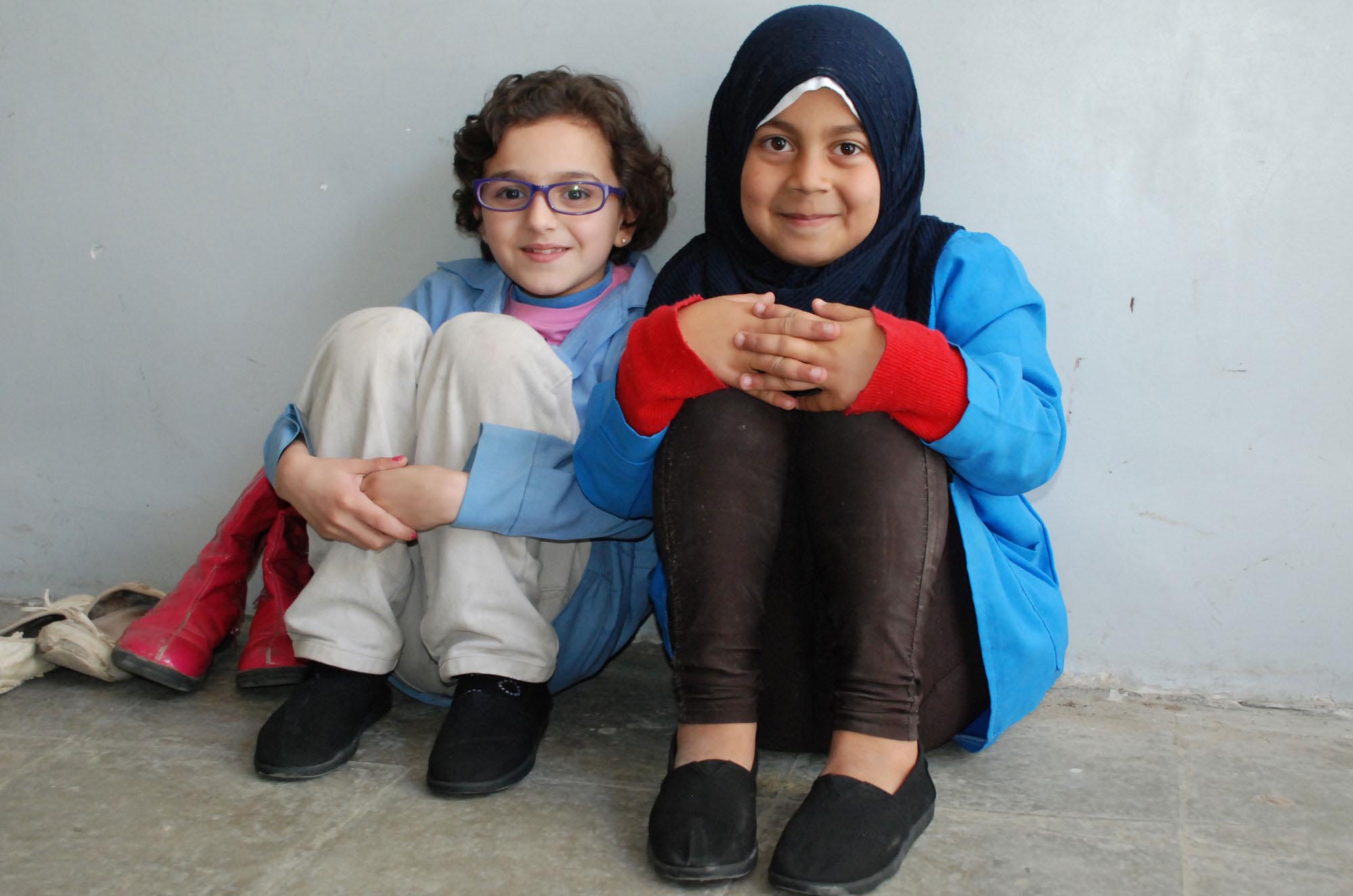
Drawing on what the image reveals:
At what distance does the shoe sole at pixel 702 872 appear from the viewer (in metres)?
1.06

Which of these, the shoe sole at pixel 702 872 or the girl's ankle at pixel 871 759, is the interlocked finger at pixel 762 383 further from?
the shoe sole at pixel 702 872

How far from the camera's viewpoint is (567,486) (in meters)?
1.37

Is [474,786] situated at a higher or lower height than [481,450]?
lower

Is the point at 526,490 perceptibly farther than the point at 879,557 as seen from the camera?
Yes

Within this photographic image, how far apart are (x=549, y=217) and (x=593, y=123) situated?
163mm

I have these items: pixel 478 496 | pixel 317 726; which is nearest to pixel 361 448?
pixel 478 496

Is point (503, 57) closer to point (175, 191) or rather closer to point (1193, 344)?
point (175, 191)

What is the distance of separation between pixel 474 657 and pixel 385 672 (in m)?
0.15

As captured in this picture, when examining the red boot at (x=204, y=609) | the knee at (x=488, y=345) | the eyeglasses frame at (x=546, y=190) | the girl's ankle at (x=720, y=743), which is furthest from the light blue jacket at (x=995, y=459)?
the red boot at (x=204, y=609)

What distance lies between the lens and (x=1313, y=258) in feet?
4.92

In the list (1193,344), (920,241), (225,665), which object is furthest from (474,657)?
(1193,344)

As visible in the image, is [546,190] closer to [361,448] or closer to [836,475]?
[361,448]

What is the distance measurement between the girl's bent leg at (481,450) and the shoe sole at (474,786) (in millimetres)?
121

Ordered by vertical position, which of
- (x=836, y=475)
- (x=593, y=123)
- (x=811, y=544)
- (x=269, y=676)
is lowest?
(x=269, y=676)
